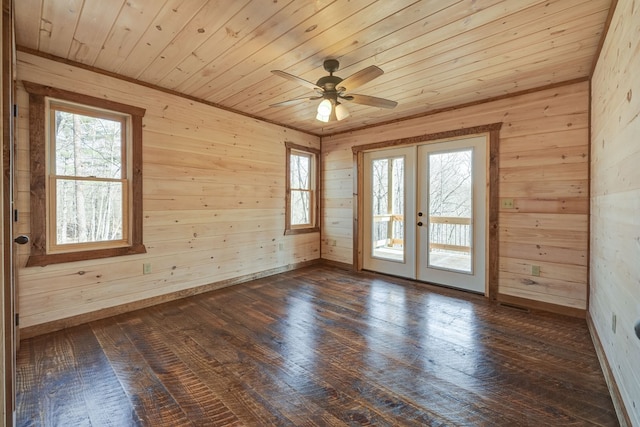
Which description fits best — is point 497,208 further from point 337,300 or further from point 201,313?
point 201,313

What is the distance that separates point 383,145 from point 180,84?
290cm

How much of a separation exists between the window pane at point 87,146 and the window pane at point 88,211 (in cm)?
12

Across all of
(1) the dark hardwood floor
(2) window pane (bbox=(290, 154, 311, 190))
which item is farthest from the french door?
(2) window pane (bbox=(290, 154, 311, 190))

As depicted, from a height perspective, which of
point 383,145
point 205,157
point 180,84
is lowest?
point 205,157

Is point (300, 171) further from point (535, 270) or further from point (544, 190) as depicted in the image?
point (535, 270)

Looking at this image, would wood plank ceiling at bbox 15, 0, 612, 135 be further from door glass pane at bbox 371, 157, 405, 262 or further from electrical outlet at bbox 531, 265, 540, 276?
electrical outlet at bbox 531, 265, 540, 276

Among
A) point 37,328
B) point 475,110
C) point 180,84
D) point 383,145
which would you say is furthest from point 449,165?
point 37,328

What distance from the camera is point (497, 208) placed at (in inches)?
140

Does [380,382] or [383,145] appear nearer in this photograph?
[380,382]

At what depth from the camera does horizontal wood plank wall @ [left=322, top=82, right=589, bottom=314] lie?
9.98 feet

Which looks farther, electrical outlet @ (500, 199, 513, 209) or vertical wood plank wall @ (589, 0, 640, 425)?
electrical outlet @ (500, 199, 513, 209)

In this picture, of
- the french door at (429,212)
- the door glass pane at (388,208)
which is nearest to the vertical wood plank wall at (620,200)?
the french door at (429,212)

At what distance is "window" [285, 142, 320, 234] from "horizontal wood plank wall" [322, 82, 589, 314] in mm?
2488

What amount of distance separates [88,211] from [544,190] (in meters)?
4.82
